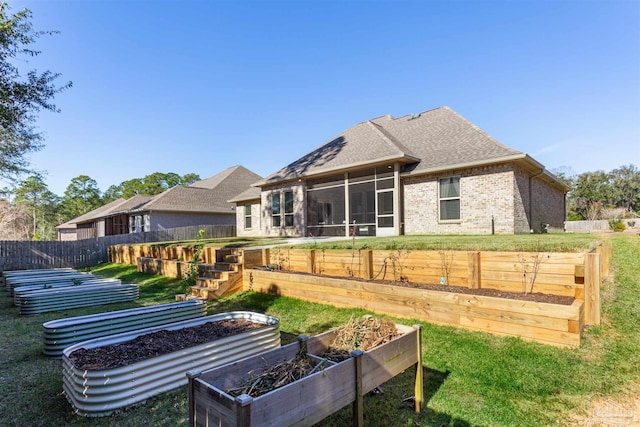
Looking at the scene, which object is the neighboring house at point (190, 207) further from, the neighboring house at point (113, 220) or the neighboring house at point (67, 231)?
the neighboring house at point (67, 231)

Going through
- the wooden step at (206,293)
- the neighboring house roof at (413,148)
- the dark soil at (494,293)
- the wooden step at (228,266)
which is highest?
the neighboring house roof at (413,148)

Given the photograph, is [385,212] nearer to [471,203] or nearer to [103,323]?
[471,203]

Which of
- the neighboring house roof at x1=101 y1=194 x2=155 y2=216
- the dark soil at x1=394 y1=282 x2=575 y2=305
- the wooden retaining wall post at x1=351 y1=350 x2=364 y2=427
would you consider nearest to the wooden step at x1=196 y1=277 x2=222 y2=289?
the dark soil at x1=394 y1=282 x2=575 y2=305

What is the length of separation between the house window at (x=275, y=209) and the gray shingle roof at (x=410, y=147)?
0.92m

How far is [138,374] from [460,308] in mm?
3740

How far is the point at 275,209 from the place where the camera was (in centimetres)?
1661

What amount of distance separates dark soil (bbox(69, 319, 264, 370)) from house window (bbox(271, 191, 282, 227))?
478 inches

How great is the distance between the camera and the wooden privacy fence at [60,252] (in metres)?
14.2

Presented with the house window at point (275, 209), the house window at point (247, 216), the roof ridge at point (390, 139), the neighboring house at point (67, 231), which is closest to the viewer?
the roof ridge at point (390, 139)

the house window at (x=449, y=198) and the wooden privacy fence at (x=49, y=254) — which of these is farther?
the wooden privacy fence at (x=49, y=254)

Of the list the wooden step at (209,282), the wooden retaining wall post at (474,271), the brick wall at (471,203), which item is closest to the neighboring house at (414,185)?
the brick wall at (471,203)

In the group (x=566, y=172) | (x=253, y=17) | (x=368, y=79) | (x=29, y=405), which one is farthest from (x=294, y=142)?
(x=566, y=172)

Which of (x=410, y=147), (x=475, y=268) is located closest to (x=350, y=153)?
(x=410, y=147)

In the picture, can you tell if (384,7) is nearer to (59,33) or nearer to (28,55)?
(59,33)
